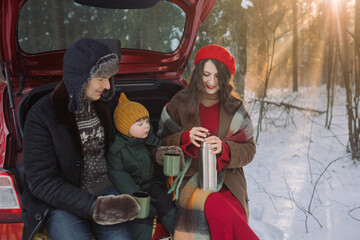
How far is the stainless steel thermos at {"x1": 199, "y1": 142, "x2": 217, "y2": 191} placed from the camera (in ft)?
6.49

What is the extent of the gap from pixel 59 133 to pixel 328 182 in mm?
3447

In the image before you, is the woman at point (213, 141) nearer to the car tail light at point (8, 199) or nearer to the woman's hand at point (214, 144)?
the woman's hand at point (214, 144)

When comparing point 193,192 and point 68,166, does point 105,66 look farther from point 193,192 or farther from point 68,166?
point 193,192

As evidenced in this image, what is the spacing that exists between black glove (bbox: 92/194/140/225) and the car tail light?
1.46ft

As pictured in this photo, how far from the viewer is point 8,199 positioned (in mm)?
1689

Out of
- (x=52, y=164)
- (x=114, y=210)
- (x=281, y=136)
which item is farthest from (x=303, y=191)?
(x=52, y=164)

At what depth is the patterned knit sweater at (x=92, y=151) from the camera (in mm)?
1899

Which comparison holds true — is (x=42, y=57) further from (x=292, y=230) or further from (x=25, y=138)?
(x=292, y=230)

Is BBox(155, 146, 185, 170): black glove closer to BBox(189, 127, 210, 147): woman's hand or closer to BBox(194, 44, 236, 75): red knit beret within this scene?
BBox(189, 127, 210, 147): woman's hand

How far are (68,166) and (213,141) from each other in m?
0.92

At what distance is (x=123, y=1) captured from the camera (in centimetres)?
258

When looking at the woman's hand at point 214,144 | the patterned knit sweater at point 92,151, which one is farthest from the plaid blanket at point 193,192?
the patterned knit sweater at point 92,151

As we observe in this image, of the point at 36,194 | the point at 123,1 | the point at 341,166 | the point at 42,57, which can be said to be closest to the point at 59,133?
the point at 36,194

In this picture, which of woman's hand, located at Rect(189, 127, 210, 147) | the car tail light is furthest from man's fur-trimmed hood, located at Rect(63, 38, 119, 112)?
woman's hand, located at Rect(189, 127, 210, 147)
